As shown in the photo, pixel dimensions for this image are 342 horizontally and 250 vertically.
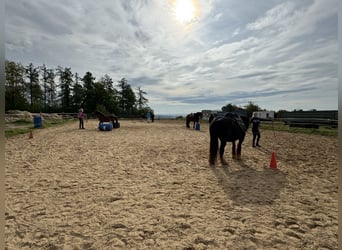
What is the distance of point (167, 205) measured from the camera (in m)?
3.20

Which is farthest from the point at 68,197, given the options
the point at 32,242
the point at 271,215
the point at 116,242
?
the point at 271,215

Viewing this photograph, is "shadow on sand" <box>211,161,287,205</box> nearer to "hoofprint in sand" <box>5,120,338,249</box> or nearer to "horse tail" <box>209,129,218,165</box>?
"hoofprint in sand" <box>5,120,338,249</box>

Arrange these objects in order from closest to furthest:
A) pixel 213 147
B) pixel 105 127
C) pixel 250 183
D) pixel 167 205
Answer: pixel 167 205, pixel 250 183, pixel 213 147, pixel 105 127

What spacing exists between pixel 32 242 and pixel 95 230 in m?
0.68

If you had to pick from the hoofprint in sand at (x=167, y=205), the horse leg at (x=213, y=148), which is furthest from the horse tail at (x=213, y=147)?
the hoofprint in sand at (x=167, y=205)

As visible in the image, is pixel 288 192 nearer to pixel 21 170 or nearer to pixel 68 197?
pixel 68 197

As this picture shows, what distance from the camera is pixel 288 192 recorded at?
3773 millimetres

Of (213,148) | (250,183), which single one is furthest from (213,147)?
(250,183)

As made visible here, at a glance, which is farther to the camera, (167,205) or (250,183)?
(250,183)

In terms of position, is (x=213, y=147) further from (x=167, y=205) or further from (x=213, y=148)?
(x=167, y=205)

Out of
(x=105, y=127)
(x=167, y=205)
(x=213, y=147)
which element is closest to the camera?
(x=167, y=205)

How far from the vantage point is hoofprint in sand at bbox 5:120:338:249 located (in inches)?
93.4

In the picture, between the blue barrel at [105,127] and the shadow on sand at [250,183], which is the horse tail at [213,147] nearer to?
the shadow on sand at [250,183]

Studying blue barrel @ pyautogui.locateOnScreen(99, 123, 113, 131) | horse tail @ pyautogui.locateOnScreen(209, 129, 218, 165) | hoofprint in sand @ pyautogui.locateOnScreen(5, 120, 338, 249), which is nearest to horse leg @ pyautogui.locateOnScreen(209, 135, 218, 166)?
horse tail @ pyautogui.locateOnScreen(209, 129, 218, 165)
